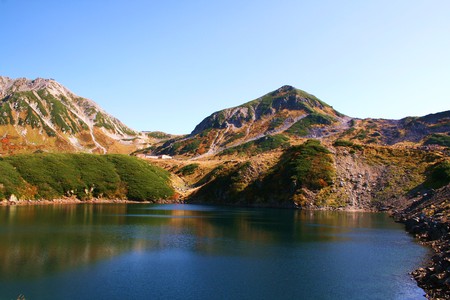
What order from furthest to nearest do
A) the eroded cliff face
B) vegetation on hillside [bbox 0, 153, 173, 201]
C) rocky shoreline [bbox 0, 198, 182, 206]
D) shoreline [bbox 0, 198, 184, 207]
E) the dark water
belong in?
vegetation on hillside [bbox 0, 153, 173, 201] → the eroded cliff face → shoreline [bbox 0, 198, 184, 207] → rocky shoreline [bbox 0, 198, 182, 206] → the dark water

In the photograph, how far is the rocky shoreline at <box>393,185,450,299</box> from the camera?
1379 inches

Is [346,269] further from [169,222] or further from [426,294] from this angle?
[169,222]

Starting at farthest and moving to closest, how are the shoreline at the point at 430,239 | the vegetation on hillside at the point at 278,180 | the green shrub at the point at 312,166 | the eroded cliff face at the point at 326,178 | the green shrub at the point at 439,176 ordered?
1. the vegetation on hillside at the point at 278,180
2. the green shrub at the point at 312,166
3. the eroded cliff face at the point at 326,178
4. the green shrub at the point at 439,176
5. the shoreline at the point at 430,239

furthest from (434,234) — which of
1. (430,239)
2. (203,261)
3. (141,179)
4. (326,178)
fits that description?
(141,179)

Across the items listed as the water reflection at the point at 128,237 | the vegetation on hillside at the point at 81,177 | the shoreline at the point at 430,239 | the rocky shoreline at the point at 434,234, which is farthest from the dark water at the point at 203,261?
the vegetation on hillside at the point at 81,177

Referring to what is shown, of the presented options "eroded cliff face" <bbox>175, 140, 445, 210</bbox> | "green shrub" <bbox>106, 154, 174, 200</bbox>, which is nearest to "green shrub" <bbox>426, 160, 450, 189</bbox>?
"eroded cliff face" <bbox>175, 140, 445, 210</bbox>

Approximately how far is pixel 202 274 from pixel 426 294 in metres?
23.0

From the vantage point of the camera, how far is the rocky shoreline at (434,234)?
115 ft

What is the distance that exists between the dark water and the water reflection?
156mm

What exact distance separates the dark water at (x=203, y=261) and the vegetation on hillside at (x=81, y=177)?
56.7m

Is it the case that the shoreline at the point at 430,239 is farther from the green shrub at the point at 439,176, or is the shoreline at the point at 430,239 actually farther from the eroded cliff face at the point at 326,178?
the green shrub at the point at 439,176

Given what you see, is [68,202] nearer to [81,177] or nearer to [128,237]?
[81,177]

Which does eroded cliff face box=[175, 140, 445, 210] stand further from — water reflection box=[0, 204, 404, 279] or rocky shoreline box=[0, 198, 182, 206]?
water reflection box=[0, 204, 404, 279]

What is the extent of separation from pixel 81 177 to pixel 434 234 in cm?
12848
